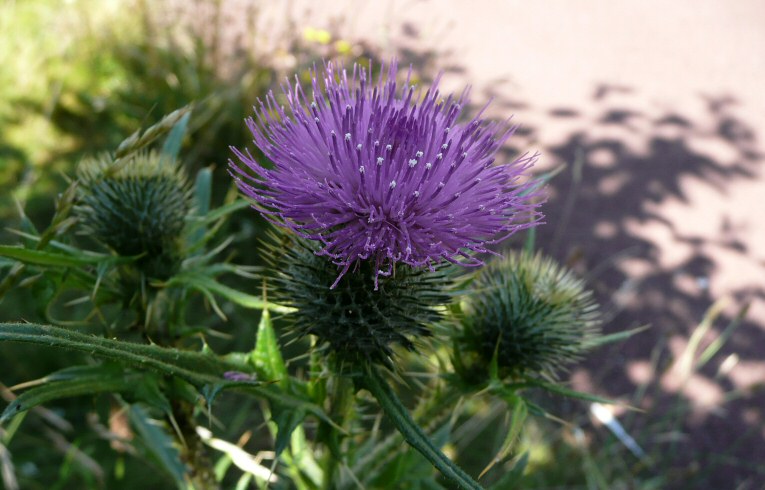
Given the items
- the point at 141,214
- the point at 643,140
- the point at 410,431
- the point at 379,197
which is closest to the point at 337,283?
the point at 379,197

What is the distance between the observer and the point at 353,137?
188 centimetres

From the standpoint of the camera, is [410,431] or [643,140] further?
[643,140]

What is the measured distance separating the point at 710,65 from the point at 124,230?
8.27 metres

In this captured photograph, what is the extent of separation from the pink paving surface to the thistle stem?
11.5 feet

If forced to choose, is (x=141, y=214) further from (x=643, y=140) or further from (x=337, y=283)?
(x=643, y=140)

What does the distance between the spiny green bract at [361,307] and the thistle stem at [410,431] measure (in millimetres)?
98

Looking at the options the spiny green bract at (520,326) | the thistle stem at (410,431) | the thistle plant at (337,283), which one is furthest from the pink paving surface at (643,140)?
the thistle stem at (410,431)

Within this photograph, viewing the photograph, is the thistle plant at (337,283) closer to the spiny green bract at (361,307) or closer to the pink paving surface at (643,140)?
the spiny green bract at (361,307)

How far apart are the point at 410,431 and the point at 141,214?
1.39 m

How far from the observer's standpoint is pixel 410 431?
1.70 meters

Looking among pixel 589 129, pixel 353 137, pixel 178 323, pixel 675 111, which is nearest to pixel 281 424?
pixel 178 323

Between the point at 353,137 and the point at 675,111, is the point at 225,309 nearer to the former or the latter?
the point at 353,137

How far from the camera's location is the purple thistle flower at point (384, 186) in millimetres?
1838

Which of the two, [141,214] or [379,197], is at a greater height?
[379,197]
